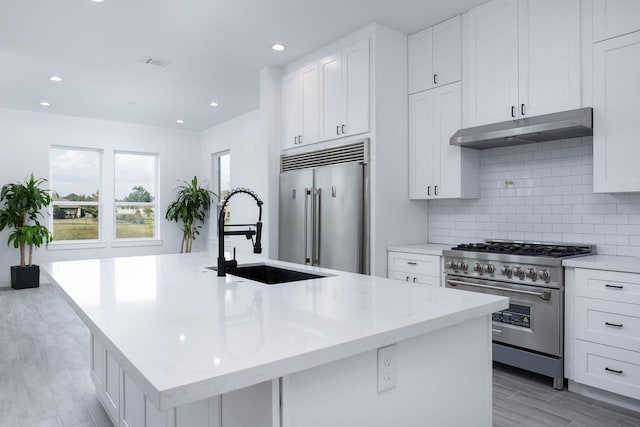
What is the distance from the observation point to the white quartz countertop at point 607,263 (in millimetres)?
2512

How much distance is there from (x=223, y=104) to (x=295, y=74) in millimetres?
2084

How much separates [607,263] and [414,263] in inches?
55.8

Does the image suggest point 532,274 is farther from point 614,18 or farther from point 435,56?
point 435,56

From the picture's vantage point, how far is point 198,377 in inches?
34.6

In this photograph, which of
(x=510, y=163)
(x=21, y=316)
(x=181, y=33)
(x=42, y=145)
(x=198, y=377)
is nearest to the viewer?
(x=198, y=377)

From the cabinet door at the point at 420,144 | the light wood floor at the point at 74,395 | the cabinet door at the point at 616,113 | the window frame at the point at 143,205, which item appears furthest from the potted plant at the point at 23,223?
the cabinet door at the point at 616,113

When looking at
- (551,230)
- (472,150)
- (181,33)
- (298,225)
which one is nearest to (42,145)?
(181,33)

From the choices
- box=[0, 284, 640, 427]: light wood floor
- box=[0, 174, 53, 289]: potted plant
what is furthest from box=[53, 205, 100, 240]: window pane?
box=[0, 284, 640, 427]: light wood floor

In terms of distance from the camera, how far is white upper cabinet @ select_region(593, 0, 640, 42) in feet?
8.63

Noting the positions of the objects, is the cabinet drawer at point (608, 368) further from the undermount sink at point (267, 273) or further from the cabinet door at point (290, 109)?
the cabinet door at point (290, 109)

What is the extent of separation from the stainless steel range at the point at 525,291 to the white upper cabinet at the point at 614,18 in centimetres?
143

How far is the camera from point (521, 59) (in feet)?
10.4

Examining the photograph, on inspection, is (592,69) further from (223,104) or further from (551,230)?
(223,104)

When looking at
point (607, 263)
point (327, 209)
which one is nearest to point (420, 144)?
point (327, 209)
